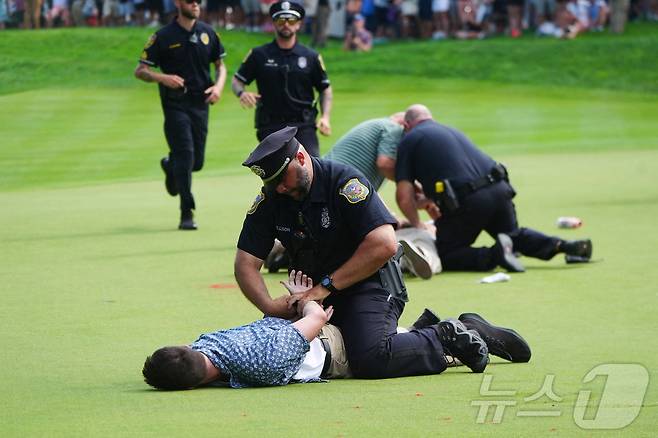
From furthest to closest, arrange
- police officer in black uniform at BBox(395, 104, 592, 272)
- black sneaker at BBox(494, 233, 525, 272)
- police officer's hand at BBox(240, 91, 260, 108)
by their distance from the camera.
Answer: police officer's hand at BBox(240, 91, 260, 108) < police officer in black uniform at BBox(395, 104, 592, 272) < black sneaker at BBox(494, 233, 525, 272)

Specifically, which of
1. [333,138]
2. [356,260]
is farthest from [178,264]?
[333,138]

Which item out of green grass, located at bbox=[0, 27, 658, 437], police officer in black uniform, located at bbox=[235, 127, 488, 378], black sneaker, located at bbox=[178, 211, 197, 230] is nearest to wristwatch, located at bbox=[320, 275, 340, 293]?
police officer in black uniform, located at bbox=[235, 127, 488, 378]

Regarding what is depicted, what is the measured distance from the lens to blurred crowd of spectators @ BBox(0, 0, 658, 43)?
34.3 meters

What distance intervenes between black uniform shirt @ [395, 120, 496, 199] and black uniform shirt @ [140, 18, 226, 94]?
316 cm

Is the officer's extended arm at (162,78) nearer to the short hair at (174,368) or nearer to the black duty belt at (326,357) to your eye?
the black duty belt at (326,357)

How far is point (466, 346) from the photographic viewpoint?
6.57m

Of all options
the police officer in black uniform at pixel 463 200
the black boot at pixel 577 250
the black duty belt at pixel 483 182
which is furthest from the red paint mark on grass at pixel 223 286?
the black boot at pixel 577 250

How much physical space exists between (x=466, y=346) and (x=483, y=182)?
13.3ft

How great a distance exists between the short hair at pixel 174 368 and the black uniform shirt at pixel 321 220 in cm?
77

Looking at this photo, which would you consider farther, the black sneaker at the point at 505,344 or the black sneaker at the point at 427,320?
the black sneaker at the point at 427,320

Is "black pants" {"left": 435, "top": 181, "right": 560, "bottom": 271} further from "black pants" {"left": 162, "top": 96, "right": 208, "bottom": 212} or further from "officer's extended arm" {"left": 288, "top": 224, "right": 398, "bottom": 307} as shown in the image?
"officer's extended arm" {"left": 288, "top": 224, "right": 398, "bottom": 307}

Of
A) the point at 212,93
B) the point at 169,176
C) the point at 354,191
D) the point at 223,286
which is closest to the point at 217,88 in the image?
the point at 212,93

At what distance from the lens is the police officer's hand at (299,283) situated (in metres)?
6.79

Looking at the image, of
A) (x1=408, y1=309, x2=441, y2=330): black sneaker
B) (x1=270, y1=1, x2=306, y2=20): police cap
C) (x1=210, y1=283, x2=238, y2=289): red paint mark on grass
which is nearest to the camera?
(x1=408, y1=309, x2=441, y2=330): black sneaker
